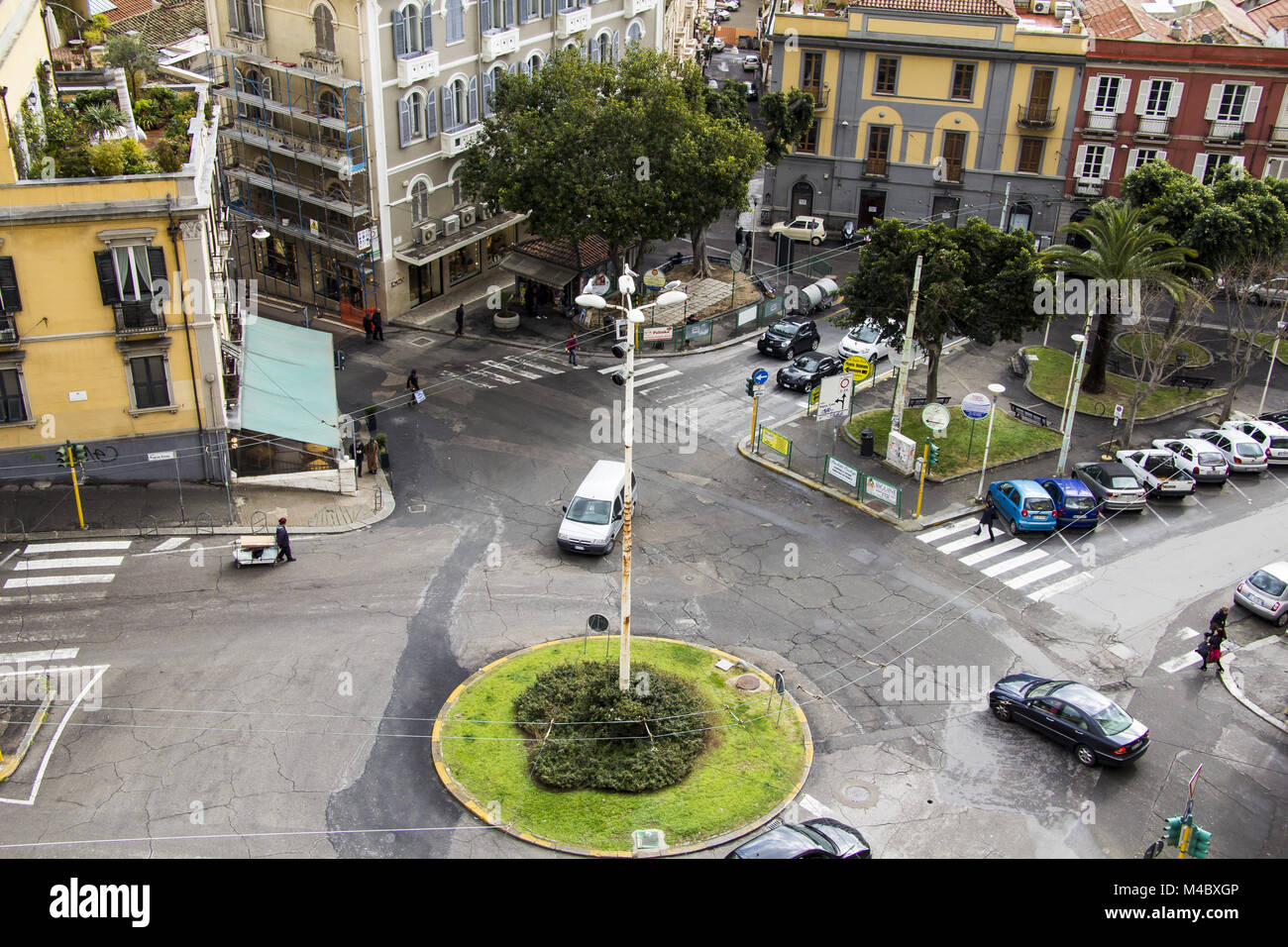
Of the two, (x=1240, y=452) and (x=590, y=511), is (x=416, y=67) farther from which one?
(x=1240, y=452)

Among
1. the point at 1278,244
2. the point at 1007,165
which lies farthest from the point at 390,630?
the point at 1007,165

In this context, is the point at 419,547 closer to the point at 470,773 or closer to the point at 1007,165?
the point at 470,773

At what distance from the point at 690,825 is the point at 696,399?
82.9ft

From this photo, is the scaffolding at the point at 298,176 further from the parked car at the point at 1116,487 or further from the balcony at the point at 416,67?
the parked car at the point at 1116,487

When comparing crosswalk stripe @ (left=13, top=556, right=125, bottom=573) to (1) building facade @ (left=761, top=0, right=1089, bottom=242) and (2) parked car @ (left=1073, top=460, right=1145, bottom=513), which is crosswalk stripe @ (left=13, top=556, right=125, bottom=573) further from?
(1) building facade @ (left=761, top=0, right=1089, bottom=242)

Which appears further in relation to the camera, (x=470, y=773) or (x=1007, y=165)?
(x=1007, y=165)

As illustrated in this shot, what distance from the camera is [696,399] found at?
4834 centimetres

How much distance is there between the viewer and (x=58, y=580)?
33.6 metres

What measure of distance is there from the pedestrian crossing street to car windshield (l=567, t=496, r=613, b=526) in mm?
10569

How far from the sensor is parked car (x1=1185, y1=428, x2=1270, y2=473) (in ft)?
142

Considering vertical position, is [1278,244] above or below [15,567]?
above

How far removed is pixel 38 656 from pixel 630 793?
1608 centimetres

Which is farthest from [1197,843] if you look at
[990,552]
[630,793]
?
[990,552]

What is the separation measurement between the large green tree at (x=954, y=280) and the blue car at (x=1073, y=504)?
22.4ft
